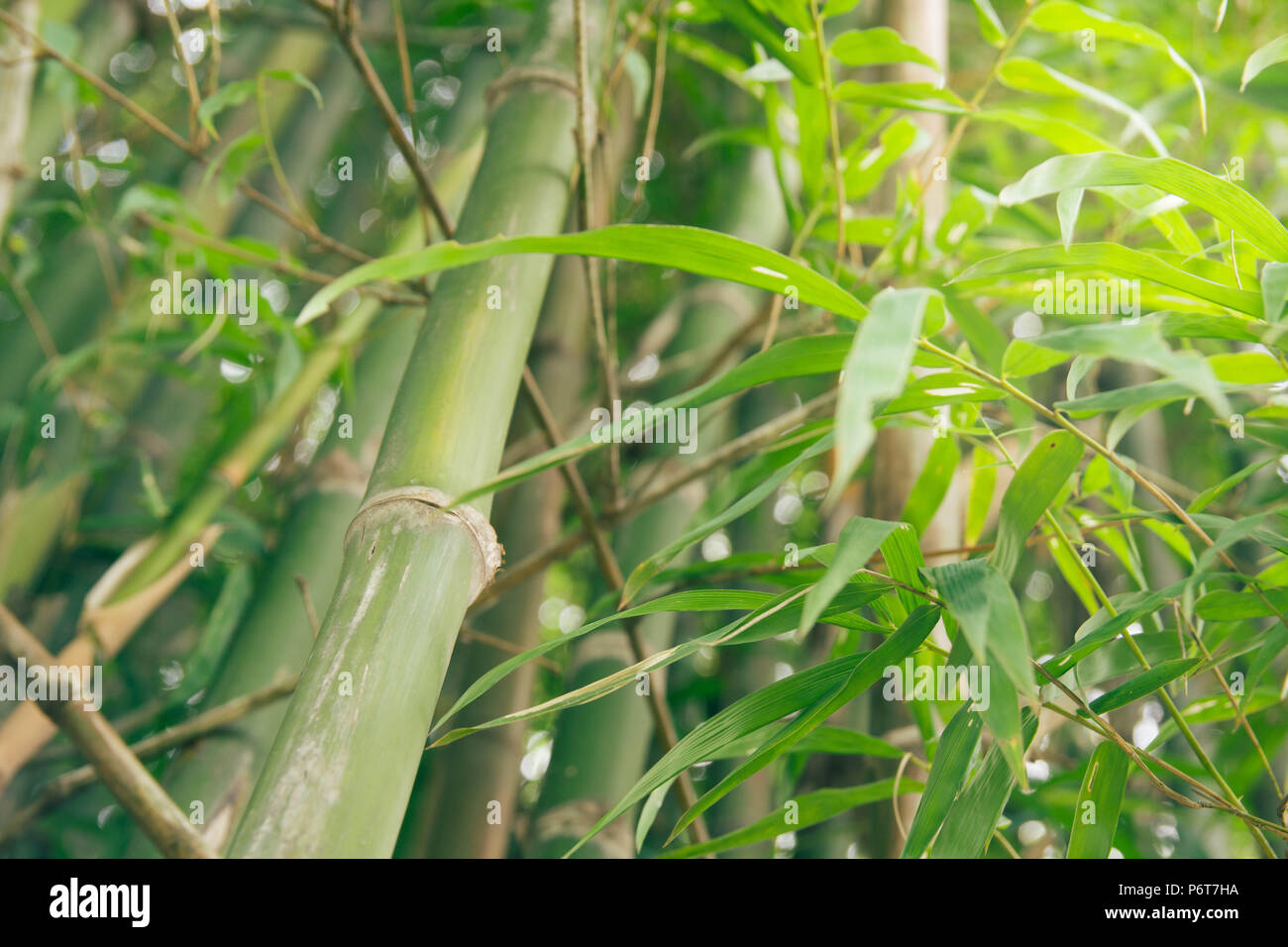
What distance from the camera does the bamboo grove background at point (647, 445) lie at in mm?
382

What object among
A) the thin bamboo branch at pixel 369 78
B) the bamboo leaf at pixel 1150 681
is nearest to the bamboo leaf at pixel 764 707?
the bamboo leaf at pixel 1150 681

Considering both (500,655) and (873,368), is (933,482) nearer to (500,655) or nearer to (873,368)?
(873,368)

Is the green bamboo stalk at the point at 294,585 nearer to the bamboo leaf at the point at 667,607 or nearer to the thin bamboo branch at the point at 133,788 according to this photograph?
the thin bamboo branch at the point at 133,788

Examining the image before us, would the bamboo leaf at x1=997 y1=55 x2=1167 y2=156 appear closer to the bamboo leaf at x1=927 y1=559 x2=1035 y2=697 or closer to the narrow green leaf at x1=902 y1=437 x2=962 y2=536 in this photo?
the narrow green leaf at x1=902 y1=437 x2=962 y2=536

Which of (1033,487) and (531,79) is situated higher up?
(531,79)

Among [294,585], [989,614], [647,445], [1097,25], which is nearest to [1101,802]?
[989,614]

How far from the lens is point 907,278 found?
760 mm

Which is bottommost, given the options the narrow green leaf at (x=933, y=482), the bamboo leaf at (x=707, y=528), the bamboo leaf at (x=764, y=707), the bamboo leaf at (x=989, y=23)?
the bamboo leaf at (x=764, y=707)

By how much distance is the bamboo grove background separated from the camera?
1.25ft

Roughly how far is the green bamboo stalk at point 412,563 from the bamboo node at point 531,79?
52 mm

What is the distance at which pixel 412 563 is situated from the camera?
41cm

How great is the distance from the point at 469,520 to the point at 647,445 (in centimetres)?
67
